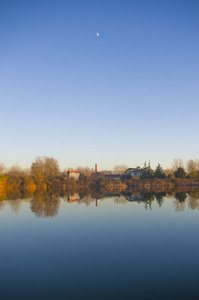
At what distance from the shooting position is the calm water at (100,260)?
489 centimetres

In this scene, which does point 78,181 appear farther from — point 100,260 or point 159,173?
point 100,260

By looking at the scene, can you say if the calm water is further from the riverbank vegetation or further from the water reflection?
the riverbank vegetation

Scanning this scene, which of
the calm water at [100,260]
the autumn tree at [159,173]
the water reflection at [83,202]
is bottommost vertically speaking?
the water reflection at [83,202]

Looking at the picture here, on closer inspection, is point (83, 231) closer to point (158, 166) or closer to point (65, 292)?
point (65, 292)

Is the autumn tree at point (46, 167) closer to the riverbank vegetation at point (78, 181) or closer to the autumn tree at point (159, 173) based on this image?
the riverbank vegetation at point (78, 181)

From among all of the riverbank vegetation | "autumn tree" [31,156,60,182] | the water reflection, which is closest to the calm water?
the water reflection

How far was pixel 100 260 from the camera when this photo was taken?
21.7ft

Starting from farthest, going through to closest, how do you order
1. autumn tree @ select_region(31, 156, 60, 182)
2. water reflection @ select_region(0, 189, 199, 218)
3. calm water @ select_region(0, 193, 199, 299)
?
autumn tree @ select_region(31, 156, 60, 182) < water reflection @ select_region(0, 189, 199, 218) < calm water @ select_region(0, 193, 199, 299)

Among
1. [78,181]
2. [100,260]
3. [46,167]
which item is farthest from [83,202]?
[46,167]

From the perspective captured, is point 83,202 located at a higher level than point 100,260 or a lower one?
lower

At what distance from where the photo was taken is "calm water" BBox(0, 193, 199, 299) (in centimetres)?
489

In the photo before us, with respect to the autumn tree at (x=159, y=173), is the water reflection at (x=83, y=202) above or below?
below

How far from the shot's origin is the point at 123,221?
12.5 m

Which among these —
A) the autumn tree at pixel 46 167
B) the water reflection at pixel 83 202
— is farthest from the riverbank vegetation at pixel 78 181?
the water reflection at pixel 83 202
